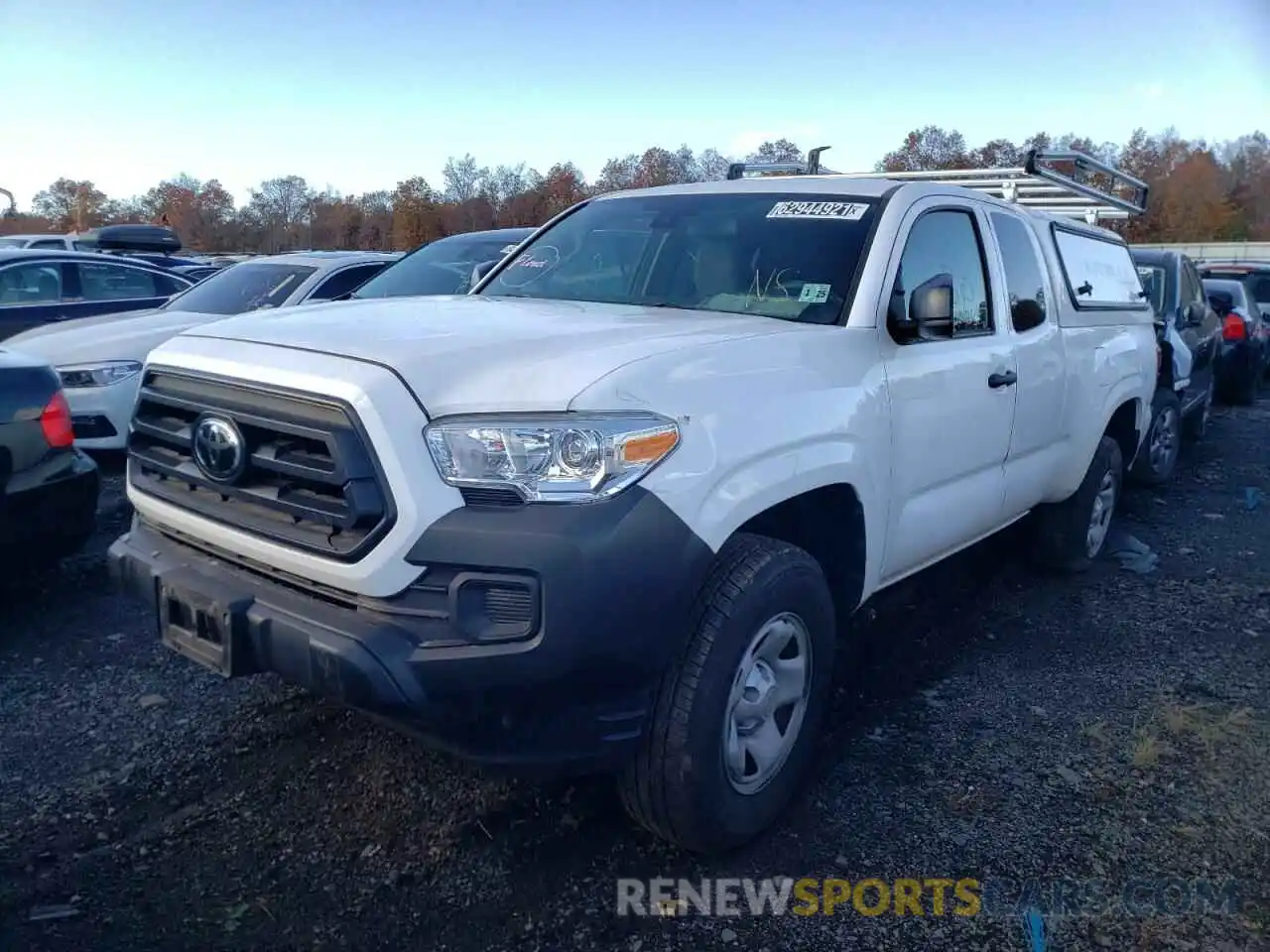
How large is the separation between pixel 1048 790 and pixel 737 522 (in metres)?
1.55

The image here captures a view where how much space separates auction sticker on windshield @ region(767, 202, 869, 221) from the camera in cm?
373

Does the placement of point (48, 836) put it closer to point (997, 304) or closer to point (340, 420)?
point (340, 420)

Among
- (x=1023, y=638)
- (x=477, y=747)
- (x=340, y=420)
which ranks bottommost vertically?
(x=1023, y=638)

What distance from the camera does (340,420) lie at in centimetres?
252

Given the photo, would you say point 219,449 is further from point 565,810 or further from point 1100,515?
point 1100,515

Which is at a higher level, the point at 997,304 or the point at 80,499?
the point at 997,304

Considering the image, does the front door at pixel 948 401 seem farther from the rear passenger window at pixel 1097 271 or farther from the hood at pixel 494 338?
the rear passenger window at pixel 1097 271

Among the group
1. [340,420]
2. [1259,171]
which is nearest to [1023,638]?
[340,420]

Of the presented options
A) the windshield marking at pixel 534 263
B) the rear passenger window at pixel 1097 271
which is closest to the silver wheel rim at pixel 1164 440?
the rear passenger window at pixel 1097 271

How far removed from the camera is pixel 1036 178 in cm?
563

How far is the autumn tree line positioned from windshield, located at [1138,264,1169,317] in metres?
25.9

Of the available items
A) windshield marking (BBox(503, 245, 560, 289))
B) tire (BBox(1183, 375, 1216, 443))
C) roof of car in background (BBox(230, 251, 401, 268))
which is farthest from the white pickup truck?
tire (BBox(1183, 375, 1216, 443))

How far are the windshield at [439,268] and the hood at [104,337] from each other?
1.11 m

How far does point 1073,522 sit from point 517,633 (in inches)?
154
